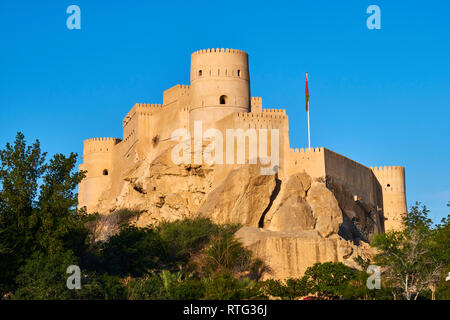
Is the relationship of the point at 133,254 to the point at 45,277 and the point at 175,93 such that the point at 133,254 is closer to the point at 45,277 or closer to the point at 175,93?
the point at 45,277

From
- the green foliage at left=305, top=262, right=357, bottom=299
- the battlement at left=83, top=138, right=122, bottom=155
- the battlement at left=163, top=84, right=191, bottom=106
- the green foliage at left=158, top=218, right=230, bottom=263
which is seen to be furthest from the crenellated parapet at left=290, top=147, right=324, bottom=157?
the battlement at left=83, top=138, right=122, bottom=155

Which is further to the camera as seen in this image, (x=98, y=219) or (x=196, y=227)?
(x=98, y=219)

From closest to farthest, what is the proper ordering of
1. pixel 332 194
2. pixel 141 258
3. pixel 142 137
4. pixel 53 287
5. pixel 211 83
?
pixel 53 287
pixel 141 258
pixel 332 194
pixel 211 83
pixel 142 137

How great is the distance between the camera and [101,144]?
227ft

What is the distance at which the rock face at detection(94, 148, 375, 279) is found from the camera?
155 ft

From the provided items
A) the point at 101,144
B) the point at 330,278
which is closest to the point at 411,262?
the point at 330,278

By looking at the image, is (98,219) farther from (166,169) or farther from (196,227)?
(196,227)

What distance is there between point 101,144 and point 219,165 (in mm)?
18798

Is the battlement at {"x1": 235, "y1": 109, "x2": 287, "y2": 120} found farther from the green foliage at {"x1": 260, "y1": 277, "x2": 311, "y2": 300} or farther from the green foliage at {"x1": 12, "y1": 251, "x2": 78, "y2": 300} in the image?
the green foliage at {"x1": 12, "y1": 251, "x2": 78, "y2": 300}

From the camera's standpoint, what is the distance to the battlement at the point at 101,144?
226 ft
